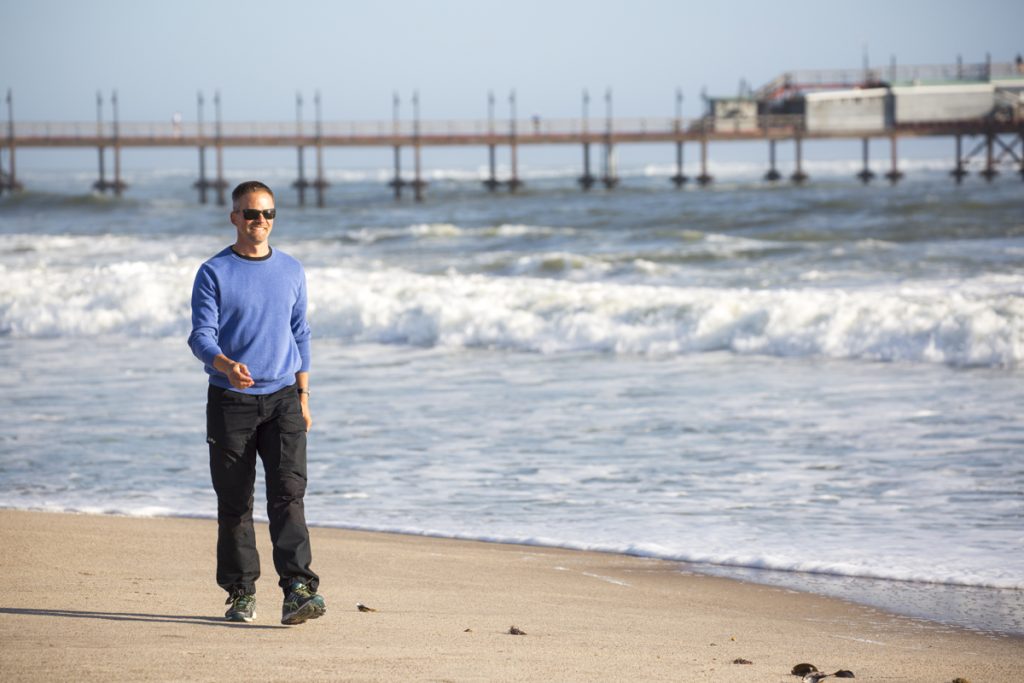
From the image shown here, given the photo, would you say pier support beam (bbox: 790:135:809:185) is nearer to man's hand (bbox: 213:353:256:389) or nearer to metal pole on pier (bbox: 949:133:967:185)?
metal pole on pier (bbox: 949:133:967:185)

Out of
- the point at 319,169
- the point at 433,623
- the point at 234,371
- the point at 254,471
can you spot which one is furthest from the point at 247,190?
the point at 319,169

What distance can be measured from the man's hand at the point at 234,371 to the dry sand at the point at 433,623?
723 mm

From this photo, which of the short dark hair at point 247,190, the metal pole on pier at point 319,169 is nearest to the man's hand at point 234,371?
the short dark hair at point 247,190

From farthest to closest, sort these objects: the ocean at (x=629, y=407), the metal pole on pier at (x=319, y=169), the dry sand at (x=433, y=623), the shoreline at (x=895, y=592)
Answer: the metal pole on pier at (x=319, y=169)
the ocean at (x=629, y=407)
the shoreline at (x=895, y=592)
the dry sand at (x=433, y=623)

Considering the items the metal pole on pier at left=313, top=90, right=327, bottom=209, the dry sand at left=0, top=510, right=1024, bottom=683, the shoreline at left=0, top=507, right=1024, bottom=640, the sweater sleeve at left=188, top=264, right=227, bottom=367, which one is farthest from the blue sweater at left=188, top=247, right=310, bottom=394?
the metal pole on pier at left=313, top=90, right=327, bottom=209

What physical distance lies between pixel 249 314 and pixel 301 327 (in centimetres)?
22

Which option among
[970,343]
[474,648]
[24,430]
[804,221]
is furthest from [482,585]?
[804,221]

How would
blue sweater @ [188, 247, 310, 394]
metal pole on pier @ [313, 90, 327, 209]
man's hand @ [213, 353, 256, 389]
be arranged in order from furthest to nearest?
1. metal pole on pier @ [313, 90, 327, 209]
2. blue sweater @ [188, 247, 310, 394]
3. man's hand @ [213, 353, 256, 389]

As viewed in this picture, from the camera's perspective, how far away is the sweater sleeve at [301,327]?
13.5 ft

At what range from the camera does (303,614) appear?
13.2 feet

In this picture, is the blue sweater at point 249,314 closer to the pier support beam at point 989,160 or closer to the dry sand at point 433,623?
the dry sand at point 433,623

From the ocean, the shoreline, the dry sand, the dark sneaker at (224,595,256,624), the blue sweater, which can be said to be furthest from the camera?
the ocean

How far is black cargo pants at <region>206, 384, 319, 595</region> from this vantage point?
4000mm

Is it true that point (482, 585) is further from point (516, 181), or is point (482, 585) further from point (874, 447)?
point (516, 181)
